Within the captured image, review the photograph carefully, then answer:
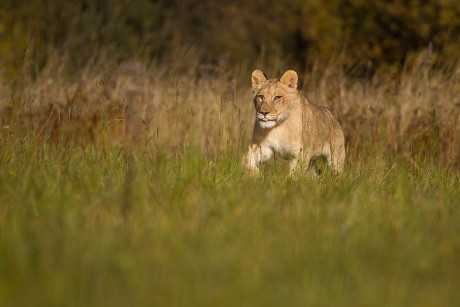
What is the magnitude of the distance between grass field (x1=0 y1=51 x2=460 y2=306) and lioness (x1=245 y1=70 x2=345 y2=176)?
0.29m

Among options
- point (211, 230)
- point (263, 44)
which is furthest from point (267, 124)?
point (263, 44)

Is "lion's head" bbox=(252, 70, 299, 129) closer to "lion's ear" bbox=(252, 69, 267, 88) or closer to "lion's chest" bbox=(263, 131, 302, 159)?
"lion's ear" bbox=(252, 69, 267, 88)

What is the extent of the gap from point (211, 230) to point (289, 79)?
3810 mm

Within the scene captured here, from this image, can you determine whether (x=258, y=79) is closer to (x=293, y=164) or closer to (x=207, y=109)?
(x=293, y=164)

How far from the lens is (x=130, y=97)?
866cm

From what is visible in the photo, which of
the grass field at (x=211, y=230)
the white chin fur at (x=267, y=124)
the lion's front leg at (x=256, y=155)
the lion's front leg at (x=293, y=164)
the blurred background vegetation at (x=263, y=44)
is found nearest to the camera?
the grass field at (x=211, y=230)

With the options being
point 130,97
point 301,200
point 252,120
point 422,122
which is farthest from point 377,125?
point 301,200

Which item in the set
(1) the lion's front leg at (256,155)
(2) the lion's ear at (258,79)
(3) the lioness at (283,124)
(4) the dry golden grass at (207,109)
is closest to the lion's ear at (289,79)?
(3) the lioness at (283,124)

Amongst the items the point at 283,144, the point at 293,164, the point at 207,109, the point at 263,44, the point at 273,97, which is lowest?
→ the point at 293,164

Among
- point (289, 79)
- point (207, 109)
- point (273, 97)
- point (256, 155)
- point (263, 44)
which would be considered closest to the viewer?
point (256, 155)

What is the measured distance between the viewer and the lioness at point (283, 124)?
781 cm

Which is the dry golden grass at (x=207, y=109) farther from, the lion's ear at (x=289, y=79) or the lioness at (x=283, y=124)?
the lion's ear at (x=289, y=79)

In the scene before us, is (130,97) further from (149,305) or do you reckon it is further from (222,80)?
(149,305)

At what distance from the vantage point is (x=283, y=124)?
805 centimetres
